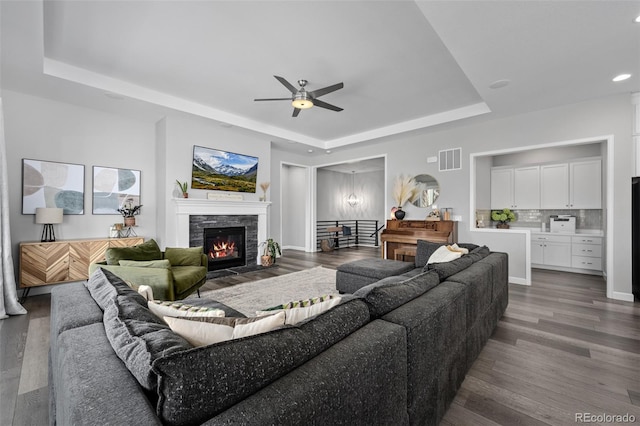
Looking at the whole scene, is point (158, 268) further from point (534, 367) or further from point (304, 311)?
point (534, 367)

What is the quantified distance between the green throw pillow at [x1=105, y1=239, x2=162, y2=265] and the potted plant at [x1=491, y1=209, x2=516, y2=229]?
6419mm

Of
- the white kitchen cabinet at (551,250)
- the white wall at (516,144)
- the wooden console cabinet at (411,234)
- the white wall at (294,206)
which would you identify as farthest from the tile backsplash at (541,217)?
the white wall at (294,206)

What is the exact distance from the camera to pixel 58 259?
154 inches

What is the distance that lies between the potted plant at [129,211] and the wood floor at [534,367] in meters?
1.51

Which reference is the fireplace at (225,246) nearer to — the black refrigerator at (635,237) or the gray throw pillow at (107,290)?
the gray throw pillow at (107,290)

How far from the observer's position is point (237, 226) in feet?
19.5

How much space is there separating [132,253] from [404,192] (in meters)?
4.81

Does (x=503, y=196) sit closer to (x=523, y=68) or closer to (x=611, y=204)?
(x=611, y=204)

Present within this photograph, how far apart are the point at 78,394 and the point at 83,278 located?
4370 millimetres

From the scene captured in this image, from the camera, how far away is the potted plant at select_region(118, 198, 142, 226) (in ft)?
15.5

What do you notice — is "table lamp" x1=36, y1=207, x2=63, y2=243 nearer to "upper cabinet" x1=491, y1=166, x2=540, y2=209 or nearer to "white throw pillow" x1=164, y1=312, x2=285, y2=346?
"white throw pillow" x1=164, y1=312, x2=285, y2=346

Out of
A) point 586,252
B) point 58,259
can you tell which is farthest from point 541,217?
point 58,259

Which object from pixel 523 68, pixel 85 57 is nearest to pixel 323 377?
pixel 523 68

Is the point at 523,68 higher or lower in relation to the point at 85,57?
lower
